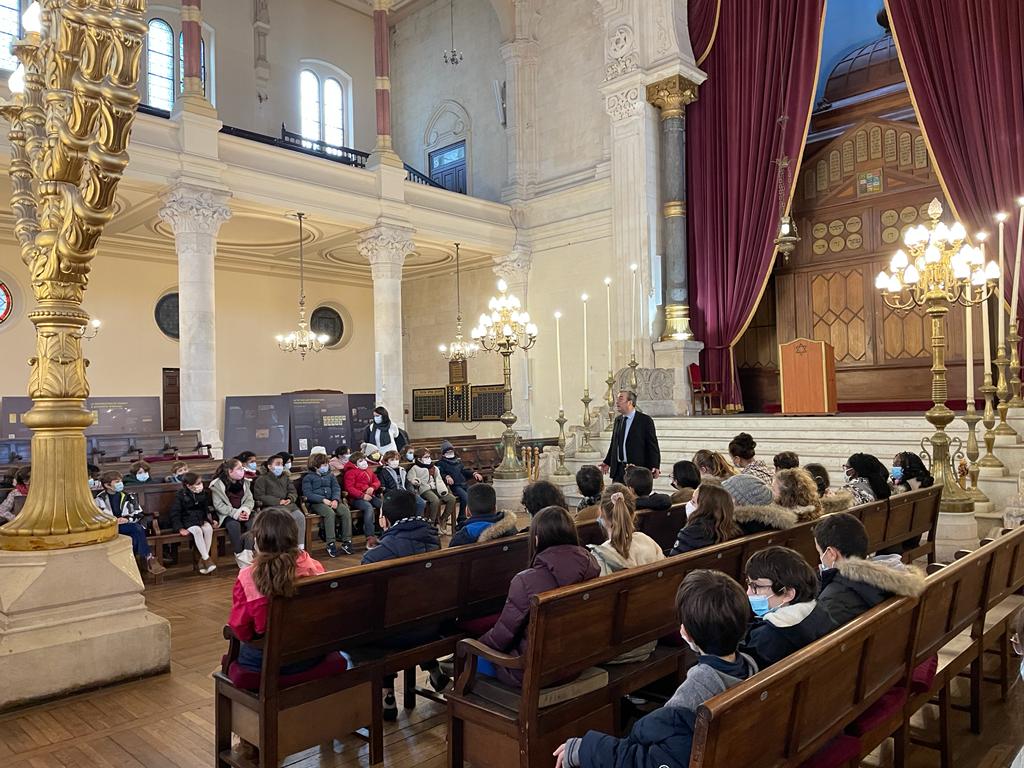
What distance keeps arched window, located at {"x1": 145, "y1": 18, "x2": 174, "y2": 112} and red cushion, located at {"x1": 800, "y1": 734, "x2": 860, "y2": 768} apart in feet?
55.5

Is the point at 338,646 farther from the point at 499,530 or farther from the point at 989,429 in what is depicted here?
the point at 989,429

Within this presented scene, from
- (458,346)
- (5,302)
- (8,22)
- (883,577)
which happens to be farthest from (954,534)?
(8,22)

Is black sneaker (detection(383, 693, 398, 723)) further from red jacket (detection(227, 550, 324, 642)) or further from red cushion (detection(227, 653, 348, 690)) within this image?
red jacket (detection(227, 550, 324, 642))

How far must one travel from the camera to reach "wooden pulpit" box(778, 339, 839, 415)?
10.5 metres

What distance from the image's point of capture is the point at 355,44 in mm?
19047

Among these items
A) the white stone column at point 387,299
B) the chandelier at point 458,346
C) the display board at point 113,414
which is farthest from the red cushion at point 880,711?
the display board at point 113,414

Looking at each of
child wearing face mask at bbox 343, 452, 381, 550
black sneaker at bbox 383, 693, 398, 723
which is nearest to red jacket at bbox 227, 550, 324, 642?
black sneaker at bbox 383, 693, 398, 723

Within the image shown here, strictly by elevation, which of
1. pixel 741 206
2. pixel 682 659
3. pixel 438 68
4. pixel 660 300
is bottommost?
pixel 682 659

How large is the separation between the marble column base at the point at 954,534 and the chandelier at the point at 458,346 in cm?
1109

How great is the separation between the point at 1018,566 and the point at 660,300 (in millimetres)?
9960

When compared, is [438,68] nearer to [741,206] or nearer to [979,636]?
[741,206]

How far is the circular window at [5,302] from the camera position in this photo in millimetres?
14164

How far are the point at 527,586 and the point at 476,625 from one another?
1.03m

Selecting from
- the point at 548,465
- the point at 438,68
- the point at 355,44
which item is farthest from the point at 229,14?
the point at 548,465
